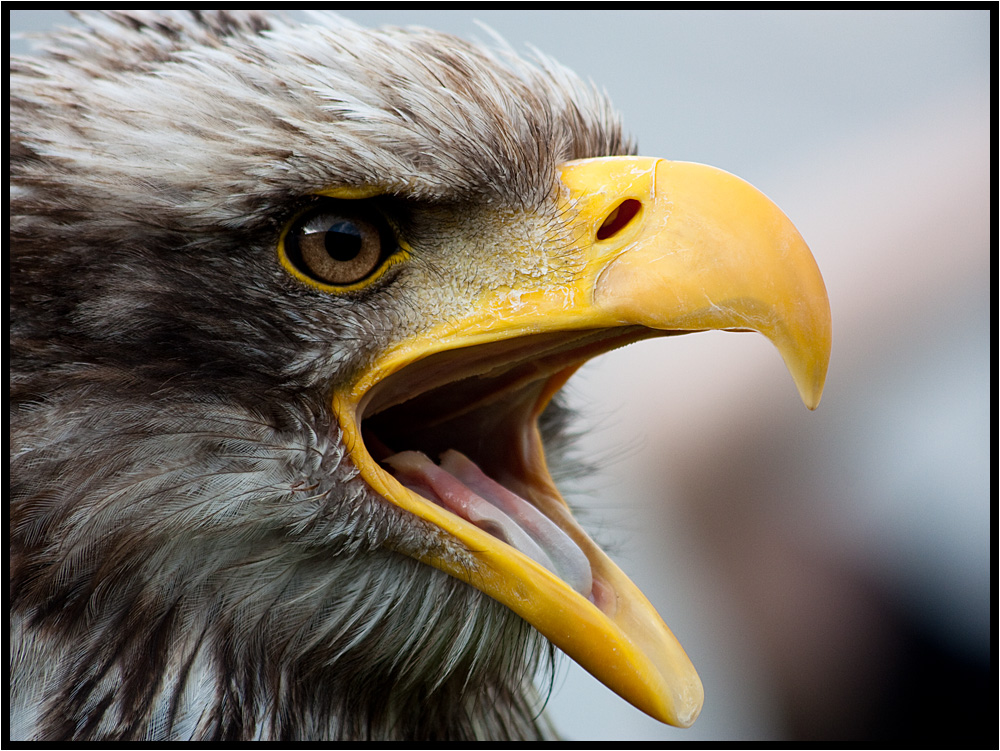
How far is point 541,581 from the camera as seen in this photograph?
918mm

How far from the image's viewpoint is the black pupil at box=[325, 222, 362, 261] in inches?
34.1

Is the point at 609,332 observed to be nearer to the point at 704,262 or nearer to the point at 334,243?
the point at 704,262

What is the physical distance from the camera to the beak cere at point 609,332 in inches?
34.7

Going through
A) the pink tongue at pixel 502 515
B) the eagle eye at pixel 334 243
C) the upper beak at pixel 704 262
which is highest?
the upper beak at pixel 704 262

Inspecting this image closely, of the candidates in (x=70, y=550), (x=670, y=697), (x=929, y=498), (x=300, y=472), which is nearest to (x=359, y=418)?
(x=300, y=472)

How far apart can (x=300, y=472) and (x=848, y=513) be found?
164 centimetres

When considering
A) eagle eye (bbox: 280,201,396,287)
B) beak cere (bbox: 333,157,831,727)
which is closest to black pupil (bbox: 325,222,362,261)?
eagle eye (bbox: 280,201,396,287)

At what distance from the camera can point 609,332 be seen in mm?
976

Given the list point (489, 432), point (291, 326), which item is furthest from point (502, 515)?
point (291, 326)

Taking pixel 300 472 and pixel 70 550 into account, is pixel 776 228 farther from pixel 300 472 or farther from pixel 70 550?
pixel 70 550

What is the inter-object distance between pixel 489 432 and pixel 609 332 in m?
0.29

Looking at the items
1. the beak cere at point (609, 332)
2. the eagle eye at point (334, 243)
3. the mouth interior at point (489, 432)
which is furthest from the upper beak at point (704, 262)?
the eagle eye at point (334, 243)

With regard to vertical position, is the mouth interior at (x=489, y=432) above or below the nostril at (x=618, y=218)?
below

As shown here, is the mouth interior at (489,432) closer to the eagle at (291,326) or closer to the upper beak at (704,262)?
the eagle at (291,326)
